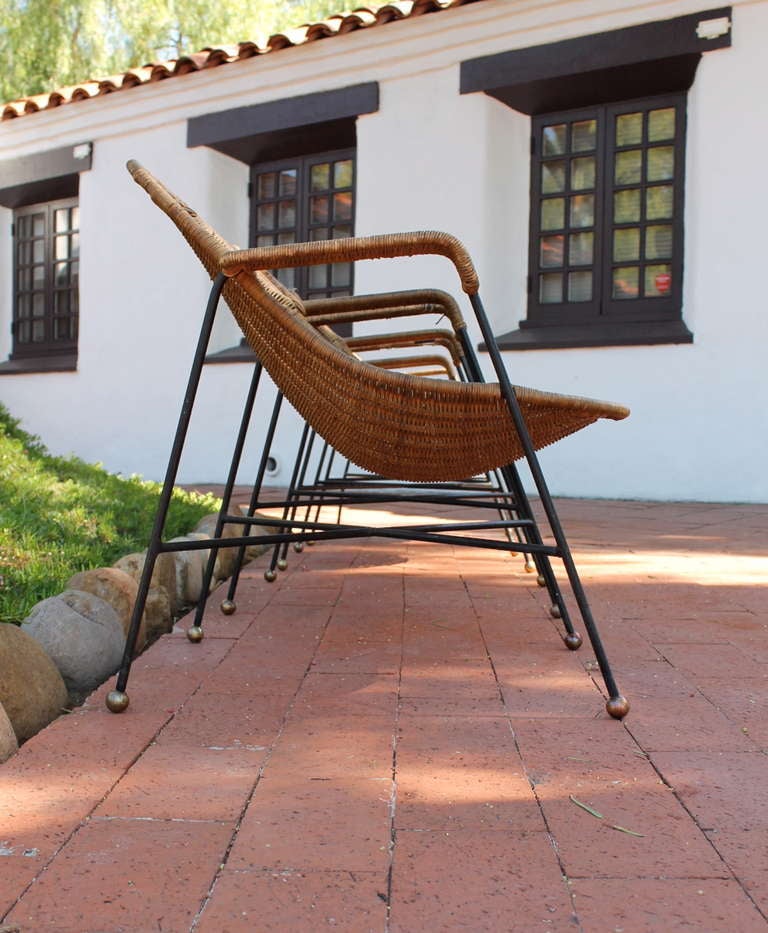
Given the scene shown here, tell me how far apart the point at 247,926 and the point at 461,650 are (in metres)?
1.09

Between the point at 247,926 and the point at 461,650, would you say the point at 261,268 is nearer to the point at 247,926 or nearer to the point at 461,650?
the point at 461,650

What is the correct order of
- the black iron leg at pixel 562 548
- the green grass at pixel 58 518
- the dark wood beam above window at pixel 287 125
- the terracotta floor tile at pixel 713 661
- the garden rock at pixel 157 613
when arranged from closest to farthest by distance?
the black iron leg at pixel 562 548 < the terracotta floor tile at pixel 713 661 < the garden rock at pixel 157 613 < the green grass at pixel 58 518 < the dark wood beam above window at pixel 287 125

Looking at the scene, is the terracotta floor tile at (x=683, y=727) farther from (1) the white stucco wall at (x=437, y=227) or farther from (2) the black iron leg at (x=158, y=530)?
(1) the white stucco wall at (x=437, y=227)

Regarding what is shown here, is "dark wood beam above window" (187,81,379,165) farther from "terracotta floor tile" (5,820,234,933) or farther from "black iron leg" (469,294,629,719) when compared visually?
"terracotta floor tile" (5,820,234,933)

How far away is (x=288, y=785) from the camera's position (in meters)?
1.18

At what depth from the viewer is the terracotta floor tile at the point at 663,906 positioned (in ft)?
2.79

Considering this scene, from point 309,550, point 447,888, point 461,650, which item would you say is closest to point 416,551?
point 309,550

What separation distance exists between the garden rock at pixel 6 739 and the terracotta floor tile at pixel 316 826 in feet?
1.22

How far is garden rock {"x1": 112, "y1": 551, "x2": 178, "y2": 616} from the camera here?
2.19 meters

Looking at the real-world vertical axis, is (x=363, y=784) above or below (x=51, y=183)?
below

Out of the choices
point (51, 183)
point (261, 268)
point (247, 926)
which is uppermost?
point (51, 183)

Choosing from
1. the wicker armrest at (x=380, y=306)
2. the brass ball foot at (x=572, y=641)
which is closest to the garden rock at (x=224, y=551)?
the wicker armrest at (x=380, y=306)

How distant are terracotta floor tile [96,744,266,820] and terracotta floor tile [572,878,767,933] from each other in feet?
1.40

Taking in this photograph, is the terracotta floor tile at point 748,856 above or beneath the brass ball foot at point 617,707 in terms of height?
beneath
